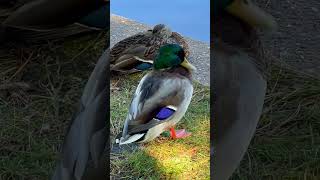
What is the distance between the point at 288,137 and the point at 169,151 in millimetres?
640

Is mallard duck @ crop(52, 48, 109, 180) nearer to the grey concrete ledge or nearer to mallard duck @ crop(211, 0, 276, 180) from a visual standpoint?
the grey concrete ledge

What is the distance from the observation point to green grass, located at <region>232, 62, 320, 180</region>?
2.57 meters

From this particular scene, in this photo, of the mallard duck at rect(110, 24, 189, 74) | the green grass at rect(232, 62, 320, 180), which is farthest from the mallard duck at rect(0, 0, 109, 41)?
the green grass at rect(232, 62, 320, 180)

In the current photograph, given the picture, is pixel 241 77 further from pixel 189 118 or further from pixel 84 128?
pixel 84 128

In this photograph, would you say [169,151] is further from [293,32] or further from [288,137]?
[293,32]

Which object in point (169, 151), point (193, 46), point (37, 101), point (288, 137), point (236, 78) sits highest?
point (193, 46)

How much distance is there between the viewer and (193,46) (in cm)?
268

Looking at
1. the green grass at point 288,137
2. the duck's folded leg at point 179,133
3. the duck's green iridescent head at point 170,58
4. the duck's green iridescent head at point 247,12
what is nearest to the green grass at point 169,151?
the duck's folded leg at point 179,133

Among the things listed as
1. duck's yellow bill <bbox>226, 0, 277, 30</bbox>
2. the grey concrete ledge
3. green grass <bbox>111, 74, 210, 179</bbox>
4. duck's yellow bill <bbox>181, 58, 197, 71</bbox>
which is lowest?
green grass <bbox>111, 74, 210, 179</bbox>

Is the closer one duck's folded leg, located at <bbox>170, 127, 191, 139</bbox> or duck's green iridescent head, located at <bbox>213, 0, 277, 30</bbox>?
duck's green iridescent head, located at <bbox>213, 0, 277, 30</bbox>

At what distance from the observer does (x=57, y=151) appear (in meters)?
2.55

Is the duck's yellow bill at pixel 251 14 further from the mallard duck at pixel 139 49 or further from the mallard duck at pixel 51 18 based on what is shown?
the mallard duck at pixel 51 18

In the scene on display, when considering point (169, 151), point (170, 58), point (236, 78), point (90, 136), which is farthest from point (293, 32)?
point (90, 136)

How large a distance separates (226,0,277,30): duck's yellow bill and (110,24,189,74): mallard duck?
1.08 feet
